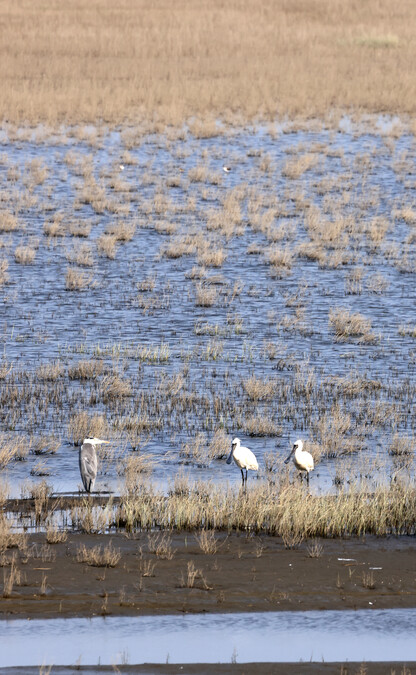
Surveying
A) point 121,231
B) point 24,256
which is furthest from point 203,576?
point 121,231

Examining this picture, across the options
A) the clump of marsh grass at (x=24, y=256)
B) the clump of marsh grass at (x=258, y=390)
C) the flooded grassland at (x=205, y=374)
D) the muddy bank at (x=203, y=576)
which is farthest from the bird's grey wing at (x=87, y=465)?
the clump of marsh grass at (x=24, y=256)

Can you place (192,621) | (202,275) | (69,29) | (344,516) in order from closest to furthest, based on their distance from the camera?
(192,621) < (344,516) < (202,275) < (69,29)

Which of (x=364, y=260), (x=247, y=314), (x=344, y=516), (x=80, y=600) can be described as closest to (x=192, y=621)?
(x=80, y=600)

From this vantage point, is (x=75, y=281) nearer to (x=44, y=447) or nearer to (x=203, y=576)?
(x=44, y=447)

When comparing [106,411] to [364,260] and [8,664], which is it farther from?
[364,260]

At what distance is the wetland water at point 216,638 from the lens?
25.8 ft

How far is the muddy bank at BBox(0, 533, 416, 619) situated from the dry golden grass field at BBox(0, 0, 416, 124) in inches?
1144

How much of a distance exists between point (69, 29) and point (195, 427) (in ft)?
123

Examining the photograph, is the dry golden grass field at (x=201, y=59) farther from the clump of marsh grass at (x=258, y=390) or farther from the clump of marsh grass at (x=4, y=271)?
the clump of marsh grass at (x=258, y=390)

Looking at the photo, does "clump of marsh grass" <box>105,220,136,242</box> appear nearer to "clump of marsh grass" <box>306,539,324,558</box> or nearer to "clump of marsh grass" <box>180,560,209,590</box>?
"clump of marsh grass" <box>306,539,324,558</box>

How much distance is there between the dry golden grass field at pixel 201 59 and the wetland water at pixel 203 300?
4.11 meters

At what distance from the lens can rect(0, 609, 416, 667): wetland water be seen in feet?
25.8

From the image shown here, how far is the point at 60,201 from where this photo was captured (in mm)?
27828

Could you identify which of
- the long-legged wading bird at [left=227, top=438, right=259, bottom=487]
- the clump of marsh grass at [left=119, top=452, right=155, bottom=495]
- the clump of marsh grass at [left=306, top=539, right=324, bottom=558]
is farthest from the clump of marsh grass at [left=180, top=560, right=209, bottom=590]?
the long-legged wading bird at [left=227, top=438, right=259, bottom=487]
